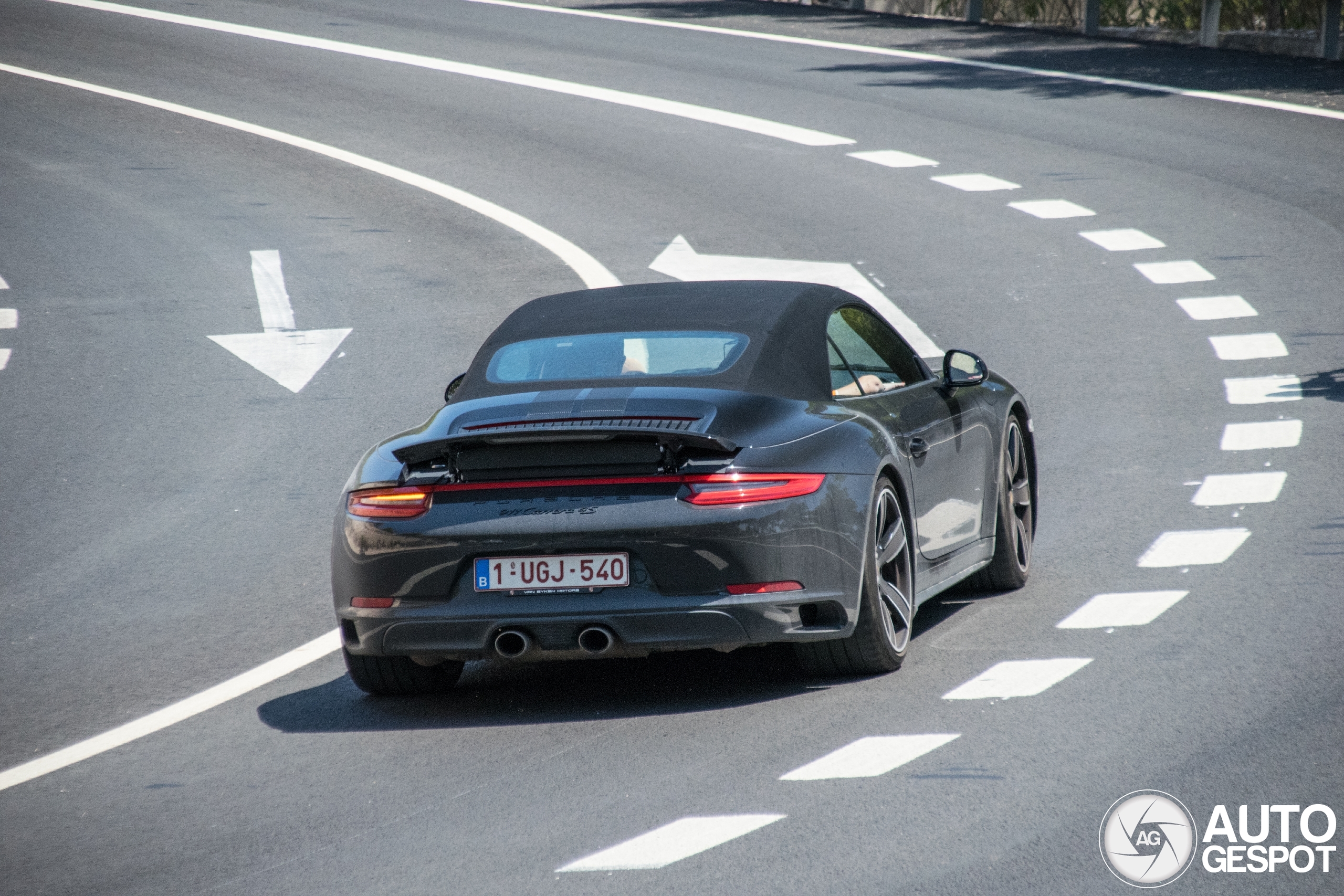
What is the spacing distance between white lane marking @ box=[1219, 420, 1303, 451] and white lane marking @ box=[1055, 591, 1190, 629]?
10.6ft

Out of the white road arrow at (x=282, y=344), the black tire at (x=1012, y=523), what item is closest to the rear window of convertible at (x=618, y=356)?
the black tire at (x=1012, y=523)

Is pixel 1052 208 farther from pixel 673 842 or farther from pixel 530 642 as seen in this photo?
pixel 673 842

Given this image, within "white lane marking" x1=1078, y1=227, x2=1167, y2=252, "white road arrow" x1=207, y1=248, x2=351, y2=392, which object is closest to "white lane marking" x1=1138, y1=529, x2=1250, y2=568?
"white road arrow" x1=207, y1=248, x2=351, y2=392

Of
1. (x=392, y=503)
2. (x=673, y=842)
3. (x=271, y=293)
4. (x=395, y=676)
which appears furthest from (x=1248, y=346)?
(x=673, y=842)

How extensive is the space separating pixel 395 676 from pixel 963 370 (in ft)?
8.94

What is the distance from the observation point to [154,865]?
5207 mm

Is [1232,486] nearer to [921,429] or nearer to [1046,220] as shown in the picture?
[921,429]

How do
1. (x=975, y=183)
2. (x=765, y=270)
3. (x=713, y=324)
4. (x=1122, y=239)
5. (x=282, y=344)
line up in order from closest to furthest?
(x=713, y=324), (x=282, y=344), (x=765, y=270), (x=1122, y=239), (x=975, y=183)

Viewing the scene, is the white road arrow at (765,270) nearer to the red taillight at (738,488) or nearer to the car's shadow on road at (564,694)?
the car's shadow on road at (564,694)

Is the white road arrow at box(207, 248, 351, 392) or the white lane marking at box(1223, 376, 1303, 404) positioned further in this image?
the white road arrow at box(207, 248, 351, 392)

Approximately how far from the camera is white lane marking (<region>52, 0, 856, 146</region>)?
22.8 metres

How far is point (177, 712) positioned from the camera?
698cm

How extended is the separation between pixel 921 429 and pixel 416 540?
A: 213cm

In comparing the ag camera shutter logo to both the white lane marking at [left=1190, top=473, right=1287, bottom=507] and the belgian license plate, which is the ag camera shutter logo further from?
the white lane marking at [left=1190, top=473, right=1287, bottom=507]
